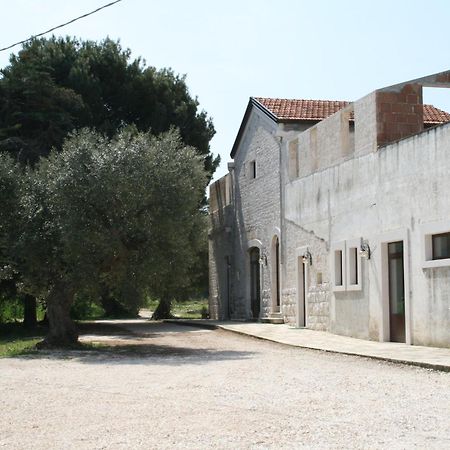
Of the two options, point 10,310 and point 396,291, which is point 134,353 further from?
point 10,310

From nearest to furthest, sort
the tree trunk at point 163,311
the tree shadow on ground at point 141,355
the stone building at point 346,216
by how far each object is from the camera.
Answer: the tree shadow on ground at point 141,355
the stone building at point 346,216
the tree trunk at point 163,311

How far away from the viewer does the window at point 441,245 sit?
15343 mm

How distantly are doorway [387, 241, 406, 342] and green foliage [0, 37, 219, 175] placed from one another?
12.9 meters

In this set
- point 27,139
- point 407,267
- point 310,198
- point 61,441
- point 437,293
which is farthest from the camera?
point 27,139

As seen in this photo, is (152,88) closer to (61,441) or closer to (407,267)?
(407,267)

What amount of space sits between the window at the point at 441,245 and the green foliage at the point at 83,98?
46.9 feet

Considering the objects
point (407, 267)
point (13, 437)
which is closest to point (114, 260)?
point (407, 267)

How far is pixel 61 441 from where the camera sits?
709cm

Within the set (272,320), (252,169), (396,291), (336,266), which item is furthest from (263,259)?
(396,291)

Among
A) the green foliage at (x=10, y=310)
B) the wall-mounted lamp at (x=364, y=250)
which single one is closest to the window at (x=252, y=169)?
the wall-mounted lamp at (x=364, y=250)

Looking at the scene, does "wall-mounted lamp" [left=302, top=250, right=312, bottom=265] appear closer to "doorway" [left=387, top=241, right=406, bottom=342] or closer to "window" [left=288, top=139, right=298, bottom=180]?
"window" [left=288, top=139, right=298, bottom=180]

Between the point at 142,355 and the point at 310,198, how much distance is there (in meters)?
7.94

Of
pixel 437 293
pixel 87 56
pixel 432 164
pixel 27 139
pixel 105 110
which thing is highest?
pixel 87 56

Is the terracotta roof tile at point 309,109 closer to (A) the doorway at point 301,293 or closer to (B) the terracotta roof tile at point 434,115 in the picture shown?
(B) the terracotta roof tile at point 434,115
